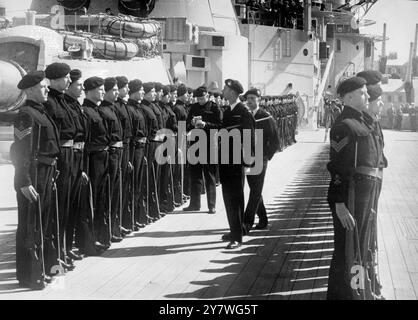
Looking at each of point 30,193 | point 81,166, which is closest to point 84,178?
point 81,166

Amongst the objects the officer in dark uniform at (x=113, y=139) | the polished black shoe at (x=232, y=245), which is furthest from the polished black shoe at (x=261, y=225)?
the officer in dark uniform at (x=113, y=139)

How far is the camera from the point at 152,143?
26.6 ft

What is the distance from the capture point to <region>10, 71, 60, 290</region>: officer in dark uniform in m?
4.95

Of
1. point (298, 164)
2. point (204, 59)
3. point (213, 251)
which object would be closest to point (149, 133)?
point (213, 251)

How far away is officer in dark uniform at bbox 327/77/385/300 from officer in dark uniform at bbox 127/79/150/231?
3363mm

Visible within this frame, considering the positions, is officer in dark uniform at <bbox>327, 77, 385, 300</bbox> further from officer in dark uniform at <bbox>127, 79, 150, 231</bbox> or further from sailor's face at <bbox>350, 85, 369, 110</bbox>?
officer in dark uniform at <bbox>127, 79, 150, 231</bbox>

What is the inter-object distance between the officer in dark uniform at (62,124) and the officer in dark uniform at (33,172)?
23cm

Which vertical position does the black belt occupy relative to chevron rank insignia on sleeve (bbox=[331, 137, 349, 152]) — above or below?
below

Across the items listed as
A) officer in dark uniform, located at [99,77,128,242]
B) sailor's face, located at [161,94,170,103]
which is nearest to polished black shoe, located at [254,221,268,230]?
officer in dark uniform, located at [99,77,128,242]

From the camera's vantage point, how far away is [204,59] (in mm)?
25625

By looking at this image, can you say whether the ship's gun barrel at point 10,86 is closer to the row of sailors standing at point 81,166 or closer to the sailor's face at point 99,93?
the row of sailors standing at point 81,166

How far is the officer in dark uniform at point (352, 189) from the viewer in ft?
14.2
